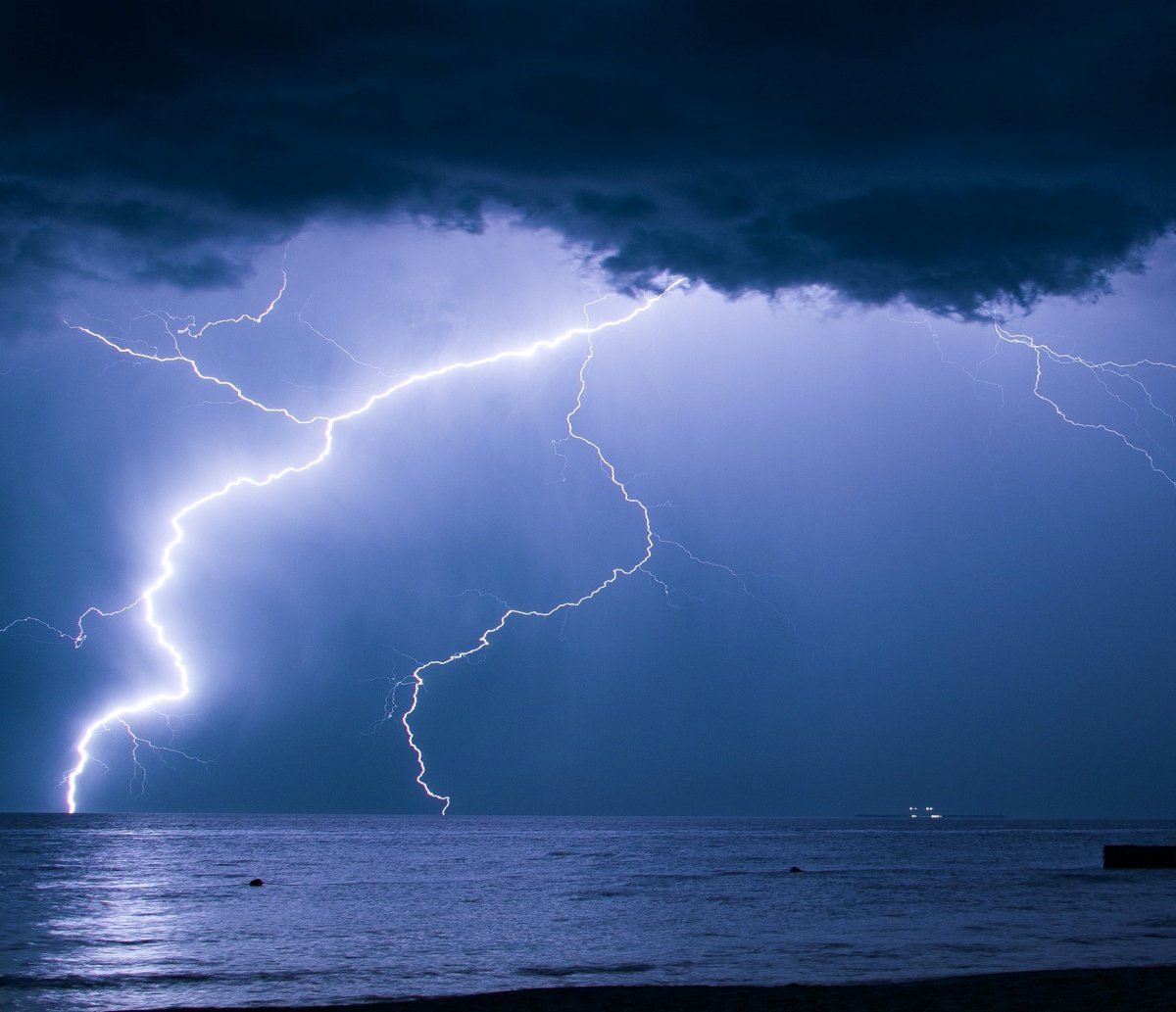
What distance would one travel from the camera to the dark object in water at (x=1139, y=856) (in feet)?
153

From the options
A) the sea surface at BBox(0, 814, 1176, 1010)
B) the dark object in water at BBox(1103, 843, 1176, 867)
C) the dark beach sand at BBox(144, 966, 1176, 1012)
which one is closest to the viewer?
the dark beach sand at BBox(144, 966, 1176, 1012)

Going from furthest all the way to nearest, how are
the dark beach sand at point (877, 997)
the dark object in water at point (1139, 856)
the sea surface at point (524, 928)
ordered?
1. the dark object in water at point (1139, 856)
2. the sea surface at point (524, 928)
3. the dark beach sand at point (877, 997)

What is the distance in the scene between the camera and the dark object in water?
46562 mm

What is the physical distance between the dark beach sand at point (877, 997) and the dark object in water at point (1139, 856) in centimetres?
3555

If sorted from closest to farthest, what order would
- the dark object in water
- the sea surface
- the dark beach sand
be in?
→ 1. the dark beach sand
2. the sea surface
3. the dark object in water

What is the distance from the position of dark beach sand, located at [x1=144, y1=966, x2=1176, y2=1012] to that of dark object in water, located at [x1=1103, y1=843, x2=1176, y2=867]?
117ft

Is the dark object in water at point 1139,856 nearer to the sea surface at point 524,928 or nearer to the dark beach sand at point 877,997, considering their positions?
the sea surface at point 524,928

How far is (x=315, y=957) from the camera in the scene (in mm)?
18656

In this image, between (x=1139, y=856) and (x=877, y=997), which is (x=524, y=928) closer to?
(x=877, y=997)

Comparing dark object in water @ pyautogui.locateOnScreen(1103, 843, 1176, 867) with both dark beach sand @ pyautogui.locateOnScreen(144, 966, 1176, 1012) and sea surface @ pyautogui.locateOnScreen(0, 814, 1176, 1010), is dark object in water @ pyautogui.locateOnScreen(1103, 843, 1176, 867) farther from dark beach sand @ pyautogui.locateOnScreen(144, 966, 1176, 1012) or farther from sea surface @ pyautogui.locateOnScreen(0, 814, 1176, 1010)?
dark beach sand @ pyautogui.locateOnScreen(144, 966, 1176, 1012)

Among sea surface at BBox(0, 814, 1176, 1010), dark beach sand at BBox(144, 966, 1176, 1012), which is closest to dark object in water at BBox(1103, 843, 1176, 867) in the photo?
sea surface at BBox(0, 814, 1176, 1010)

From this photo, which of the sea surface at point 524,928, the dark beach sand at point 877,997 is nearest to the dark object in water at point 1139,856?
the sea surface at point 524,928

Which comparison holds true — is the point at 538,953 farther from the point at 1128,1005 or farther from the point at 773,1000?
the point at 1128,1005

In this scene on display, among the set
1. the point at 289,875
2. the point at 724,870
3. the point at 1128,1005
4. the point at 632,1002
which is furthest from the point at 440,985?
the point at 724,870
